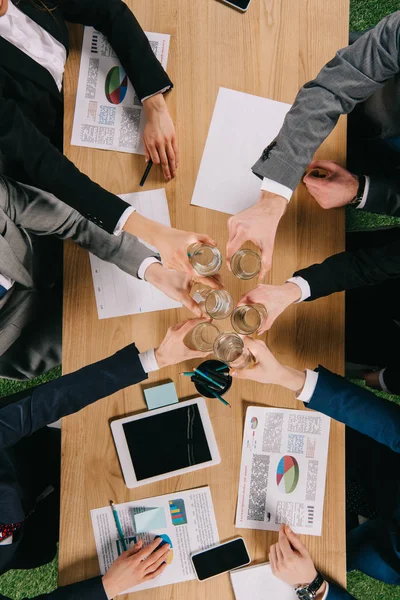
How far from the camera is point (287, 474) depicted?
4.36ft

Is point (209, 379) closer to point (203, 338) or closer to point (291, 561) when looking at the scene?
point (203, 338)

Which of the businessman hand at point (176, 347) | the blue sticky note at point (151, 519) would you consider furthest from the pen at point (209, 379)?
the blue sticky note at point (151, 519)

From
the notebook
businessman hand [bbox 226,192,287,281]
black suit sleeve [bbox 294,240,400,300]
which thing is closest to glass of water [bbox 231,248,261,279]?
businessman hand [bbox 226,192,287,281]

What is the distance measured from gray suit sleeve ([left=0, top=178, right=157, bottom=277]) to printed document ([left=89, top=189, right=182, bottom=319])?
38 millimetres

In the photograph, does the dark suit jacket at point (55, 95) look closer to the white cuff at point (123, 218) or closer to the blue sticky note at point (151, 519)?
the white cuff at point (123, 218)

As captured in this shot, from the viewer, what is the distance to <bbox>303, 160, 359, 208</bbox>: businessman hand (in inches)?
53.1

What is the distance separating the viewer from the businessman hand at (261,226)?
124 centimetres

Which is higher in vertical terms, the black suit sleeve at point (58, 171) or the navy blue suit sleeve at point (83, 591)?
the black suit sleeve at point (58, 171)

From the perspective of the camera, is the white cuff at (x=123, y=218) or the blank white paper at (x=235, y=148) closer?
the white cuff at (x=123, y=218)

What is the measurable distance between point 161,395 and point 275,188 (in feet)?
2.17

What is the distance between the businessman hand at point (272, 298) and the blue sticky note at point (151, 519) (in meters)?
0.59

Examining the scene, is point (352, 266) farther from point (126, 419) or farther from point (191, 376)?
point (126, 419)

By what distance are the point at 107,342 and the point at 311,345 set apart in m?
0.59

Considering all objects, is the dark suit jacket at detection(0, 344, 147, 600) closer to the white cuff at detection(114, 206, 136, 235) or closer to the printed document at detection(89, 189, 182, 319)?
the printed document at detection(89, 189, 182, 319)
